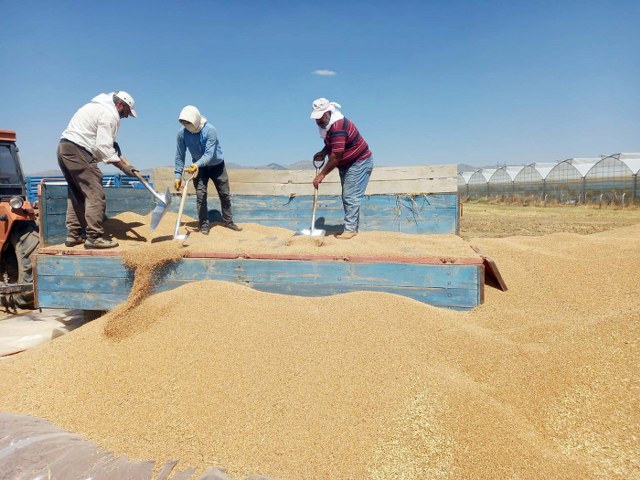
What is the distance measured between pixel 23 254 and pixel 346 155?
3557mm

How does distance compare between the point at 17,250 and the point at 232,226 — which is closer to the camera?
the point at 17,250

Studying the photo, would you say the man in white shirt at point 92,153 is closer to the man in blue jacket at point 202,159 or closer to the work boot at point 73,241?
the work boot at point 73,241

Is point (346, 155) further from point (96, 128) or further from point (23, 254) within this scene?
point (23, 254)

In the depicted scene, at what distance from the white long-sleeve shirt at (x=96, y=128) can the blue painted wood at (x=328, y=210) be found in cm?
94

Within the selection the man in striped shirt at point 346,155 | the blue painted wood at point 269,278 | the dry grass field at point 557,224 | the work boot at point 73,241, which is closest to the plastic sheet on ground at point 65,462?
the blue painted wood at point 269,278

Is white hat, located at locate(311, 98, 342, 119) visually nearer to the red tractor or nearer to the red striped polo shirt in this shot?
the red striped polo shirt

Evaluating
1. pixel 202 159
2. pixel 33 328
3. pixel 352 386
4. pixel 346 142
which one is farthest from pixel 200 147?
pixel 352 386

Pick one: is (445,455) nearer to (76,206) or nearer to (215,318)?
(215,318)

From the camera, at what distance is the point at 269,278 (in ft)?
11.1

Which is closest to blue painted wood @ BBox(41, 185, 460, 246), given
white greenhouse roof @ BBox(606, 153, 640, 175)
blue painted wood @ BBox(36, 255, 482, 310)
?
blue painted wood @ BBox(36, 255, 482, 310)

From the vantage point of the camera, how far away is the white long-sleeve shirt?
13.0 ft

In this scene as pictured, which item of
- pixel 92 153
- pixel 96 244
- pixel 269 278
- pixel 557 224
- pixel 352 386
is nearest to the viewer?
pixel 352 386

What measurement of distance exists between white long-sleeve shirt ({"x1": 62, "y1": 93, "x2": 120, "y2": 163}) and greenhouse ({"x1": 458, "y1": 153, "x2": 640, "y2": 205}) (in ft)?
64.3

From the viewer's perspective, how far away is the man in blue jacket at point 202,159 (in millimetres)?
4605
